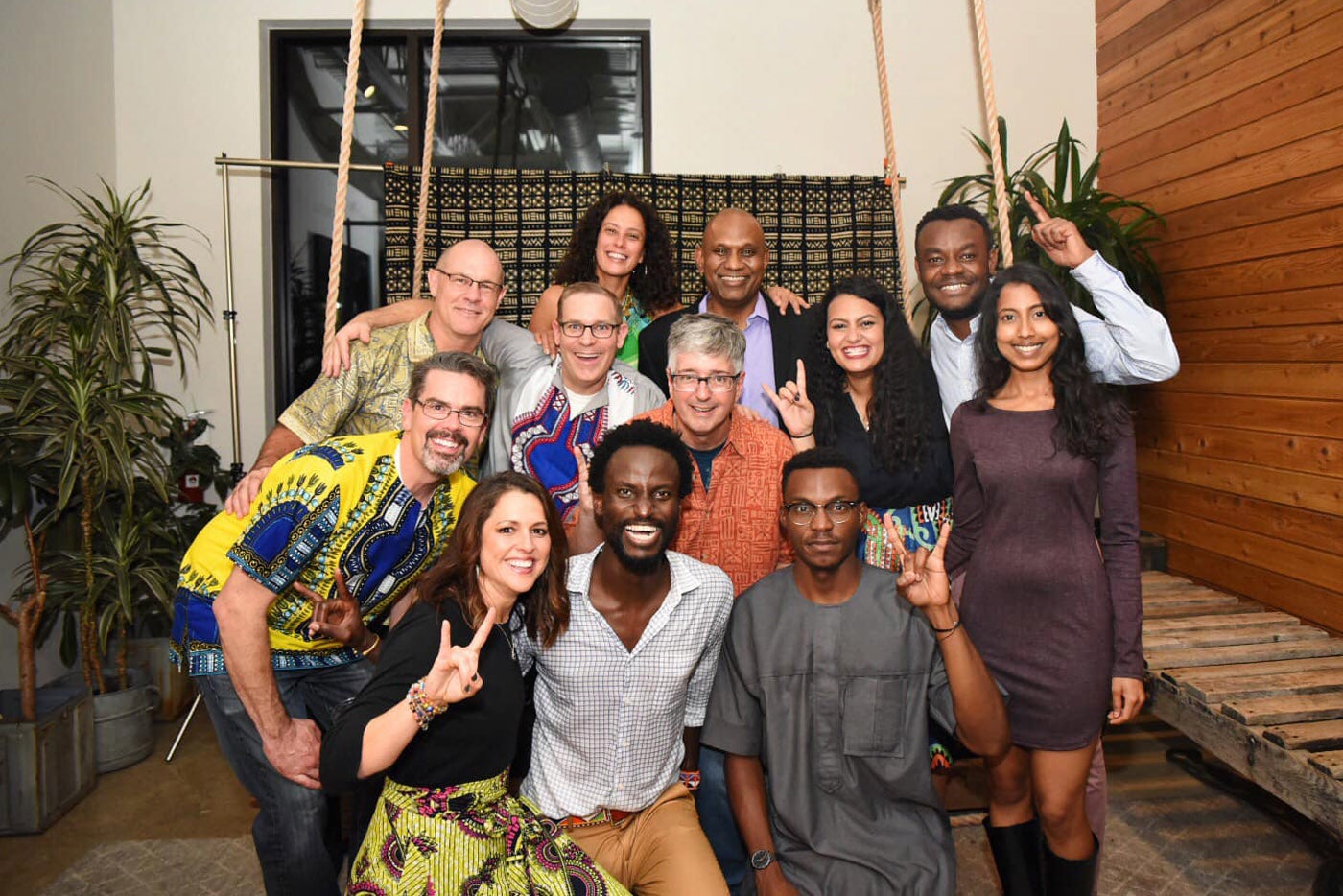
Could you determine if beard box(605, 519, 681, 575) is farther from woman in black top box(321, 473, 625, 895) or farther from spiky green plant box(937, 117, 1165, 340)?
spiky green plant box(937, 117, 1165, 340)

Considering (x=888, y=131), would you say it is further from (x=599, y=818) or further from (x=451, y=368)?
(x=599, y=818)

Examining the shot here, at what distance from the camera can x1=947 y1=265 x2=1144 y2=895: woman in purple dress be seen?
6.75 feet

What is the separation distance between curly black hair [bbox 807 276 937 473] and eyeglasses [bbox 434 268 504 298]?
37.7 inches

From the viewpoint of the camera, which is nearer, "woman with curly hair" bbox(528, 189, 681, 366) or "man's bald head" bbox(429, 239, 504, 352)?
"man's bald head" bbox(429, 239, 504, 352)

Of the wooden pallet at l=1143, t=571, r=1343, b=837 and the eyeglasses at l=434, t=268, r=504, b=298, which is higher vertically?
the eyeglasses at l=434, t=268, r=504, b=298

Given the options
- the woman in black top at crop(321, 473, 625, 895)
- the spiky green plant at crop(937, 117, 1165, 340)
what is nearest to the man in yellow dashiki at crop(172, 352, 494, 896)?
the woman in black top at crop(321, 473, 625, 895)

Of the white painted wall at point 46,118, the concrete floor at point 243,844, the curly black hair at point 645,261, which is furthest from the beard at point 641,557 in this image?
the white painted wall at point 46,118

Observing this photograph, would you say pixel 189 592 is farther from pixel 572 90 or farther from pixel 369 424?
pixel 572 90

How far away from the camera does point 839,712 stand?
2000mm

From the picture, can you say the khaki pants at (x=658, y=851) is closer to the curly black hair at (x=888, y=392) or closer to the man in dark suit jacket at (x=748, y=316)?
the curly black hair at (x=888, y=392)

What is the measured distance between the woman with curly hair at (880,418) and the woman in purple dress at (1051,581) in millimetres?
292

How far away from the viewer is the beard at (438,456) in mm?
2002

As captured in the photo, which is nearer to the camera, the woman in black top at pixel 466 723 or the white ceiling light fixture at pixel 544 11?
the woman in black top at pixel 466 723

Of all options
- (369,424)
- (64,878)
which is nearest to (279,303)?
(369,424)
